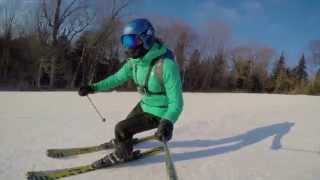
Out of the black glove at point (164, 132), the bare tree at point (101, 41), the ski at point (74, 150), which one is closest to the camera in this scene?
the black glove at point (164, 132)

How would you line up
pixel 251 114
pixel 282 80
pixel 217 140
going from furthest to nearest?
1. pixel 282 80
2. pixel 251 114
3. pixel 217 140

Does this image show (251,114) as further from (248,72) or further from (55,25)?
(248,72)

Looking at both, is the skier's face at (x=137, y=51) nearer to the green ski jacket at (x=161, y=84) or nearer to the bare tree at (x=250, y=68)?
the green ski jacket at (x=161, y=84)

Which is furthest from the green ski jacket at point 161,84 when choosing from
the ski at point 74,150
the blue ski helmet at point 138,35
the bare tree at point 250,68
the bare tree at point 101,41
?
the bare tree at point 250,68

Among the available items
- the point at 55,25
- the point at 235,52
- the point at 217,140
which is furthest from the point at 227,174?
the point at 235,52

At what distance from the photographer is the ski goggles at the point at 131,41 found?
3959mm

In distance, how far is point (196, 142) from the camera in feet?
16.7

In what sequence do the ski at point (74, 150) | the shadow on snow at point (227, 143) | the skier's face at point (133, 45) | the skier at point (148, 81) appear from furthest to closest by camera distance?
1. the shadow on snow at point (227, 143)
2. the ski at point (74, 150)
3. the skier's face at point (133, 45)
4. the skier at point (148, 81)

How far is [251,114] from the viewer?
24.1ft

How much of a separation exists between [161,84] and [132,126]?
1.76 ft

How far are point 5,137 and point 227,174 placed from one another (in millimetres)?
2781

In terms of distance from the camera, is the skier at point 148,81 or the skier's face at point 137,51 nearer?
the skier at point 148,81

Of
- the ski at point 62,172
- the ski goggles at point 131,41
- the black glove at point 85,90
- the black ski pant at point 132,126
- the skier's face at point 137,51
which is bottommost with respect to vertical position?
the ski at point 62,172

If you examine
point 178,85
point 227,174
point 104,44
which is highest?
point 104,44
